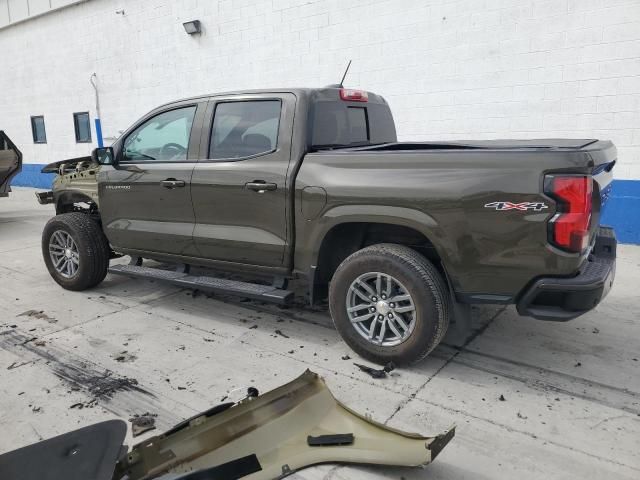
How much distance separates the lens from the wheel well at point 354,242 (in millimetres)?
3508

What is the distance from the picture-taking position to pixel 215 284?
4090 millimetres

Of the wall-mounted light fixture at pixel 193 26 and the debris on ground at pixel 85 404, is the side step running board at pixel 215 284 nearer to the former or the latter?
the debris on ground at pixel 85 404

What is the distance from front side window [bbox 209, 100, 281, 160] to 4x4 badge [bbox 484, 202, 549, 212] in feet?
5.45

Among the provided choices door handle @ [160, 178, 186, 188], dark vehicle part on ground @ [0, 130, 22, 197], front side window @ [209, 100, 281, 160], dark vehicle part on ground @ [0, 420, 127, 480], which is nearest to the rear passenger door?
front side window @ [209, 100, 281, 160]

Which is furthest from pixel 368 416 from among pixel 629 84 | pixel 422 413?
pixel 629 84

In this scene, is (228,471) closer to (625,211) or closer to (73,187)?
(73,187)

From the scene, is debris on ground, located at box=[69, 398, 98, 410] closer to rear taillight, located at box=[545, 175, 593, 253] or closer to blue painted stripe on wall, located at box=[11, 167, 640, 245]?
rear taillight, located at box=[545, 175, 593, 253]

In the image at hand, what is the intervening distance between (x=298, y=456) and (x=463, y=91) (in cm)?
632

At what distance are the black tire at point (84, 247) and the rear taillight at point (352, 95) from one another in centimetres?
278

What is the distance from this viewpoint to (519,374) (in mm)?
3344

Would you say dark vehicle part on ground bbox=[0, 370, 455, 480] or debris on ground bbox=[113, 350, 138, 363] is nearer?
dark vehicle part on ground bbox=[0, 370, 455, 480]

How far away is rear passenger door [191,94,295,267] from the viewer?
3.72 m

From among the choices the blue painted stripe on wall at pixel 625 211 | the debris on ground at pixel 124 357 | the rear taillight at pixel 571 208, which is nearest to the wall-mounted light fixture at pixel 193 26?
the blue painted stripe on wall at pixel 625 211

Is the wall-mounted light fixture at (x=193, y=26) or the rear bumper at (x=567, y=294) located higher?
the wall-mounted light fixture at (x=193, y=26)
